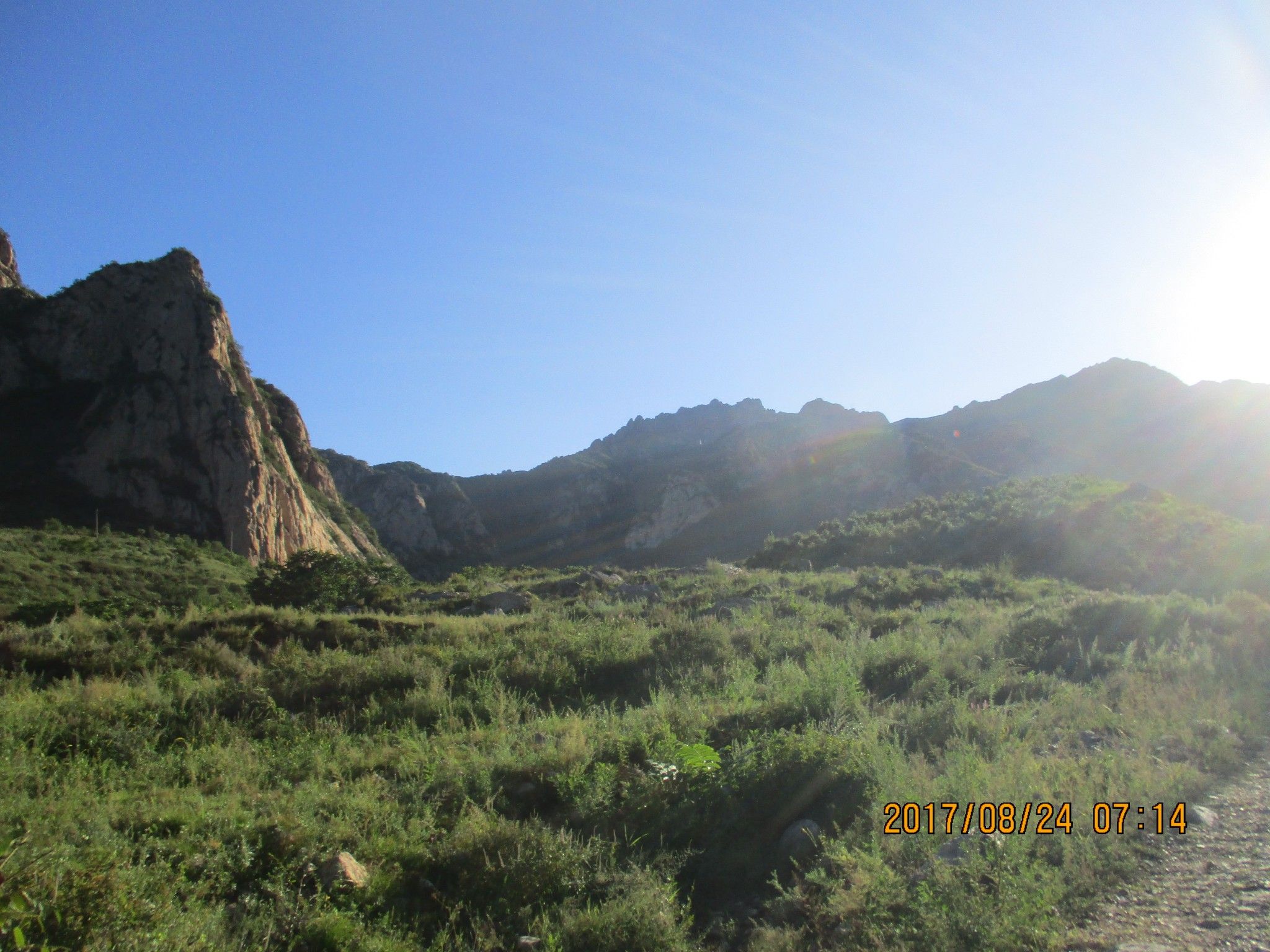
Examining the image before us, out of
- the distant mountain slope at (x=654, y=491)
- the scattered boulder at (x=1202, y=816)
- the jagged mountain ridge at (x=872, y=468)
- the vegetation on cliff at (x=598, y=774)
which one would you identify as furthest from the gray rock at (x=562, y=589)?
the distant mountain slope at (x=654, y=491)

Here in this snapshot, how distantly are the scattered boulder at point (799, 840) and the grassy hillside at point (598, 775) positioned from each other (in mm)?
25

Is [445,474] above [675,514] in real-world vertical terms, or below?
above

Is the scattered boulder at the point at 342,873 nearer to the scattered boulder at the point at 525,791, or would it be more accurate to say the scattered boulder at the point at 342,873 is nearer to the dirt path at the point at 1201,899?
the scattered boulder at the point at 525,791

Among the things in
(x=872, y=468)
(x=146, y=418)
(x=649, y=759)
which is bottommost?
(x=649, y=759)

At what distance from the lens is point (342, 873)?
4.47 meters

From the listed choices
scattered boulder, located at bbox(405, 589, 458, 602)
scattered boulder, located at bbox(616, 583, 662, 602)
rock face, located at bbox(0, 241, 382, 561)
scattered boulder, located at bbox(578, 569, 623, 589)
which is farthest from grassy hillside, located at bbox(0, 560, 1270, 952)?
rock face, located at bbox(0, 241, 382, 561)

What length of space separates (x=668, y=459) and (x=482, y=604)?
8570 cm

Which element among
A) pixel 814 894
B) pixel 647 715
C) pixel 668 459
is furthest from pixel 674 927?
pixel 668 459

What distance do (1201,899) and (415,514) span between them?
287ft

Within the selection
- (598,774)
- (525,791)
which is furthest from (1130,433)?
(525,791)

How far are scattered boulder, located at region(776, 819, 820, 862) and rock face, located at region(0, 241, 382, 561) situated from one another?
1712 inches

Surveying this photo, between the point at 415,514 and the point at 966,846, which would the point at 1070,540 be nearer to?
the point at 966,846

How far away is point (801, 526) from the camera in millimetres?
62688

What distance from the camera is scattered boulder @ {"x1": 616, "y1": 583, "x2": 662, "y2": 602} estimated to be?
18500mm
